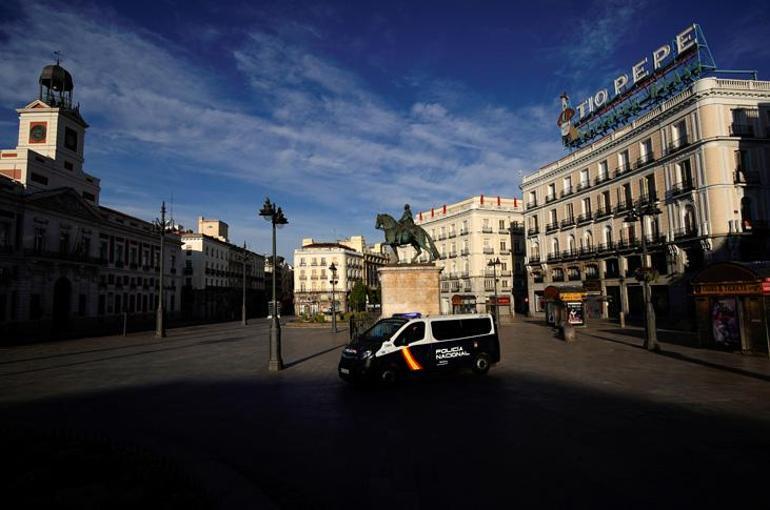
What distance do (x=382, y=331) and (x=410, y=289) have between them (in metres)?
11.5

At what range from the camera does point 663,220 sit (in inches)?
1489

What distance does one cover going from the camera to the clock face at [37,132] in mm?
42000

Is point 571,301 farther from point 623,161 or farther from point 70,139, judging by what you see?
point 70,139

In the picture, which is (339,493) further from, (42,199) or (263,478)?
(42,199)

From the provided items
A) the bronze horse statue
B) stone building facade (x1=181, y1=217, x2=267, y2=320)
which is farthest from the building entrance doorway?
the bronze horse statue

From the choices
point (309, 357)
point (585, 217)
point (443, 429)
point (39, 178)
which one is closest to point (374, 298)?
point (585, 217)

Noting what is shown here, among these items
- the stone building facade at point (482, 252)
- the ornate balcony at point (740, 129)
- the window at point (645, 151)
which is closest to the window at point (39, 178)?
the stone building facade at point (482, 252)

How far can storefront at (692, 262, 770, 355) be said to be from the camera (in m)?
15.9

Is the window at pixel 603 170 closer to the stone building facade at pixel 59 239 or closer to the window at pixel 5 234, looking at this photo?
the stone building facade at pixel 59 239

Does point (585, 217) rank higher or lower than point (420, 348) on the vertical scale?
higher

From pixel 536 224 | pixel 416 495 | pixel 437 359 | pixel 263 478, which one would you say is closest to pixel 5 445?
pixel 263 478

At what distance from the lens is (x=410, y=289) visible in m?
24.4

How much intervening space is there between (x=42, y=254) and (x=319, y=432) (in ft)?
136

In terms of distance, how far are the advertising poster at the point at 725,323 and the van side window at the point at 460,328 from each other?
11260 mm
